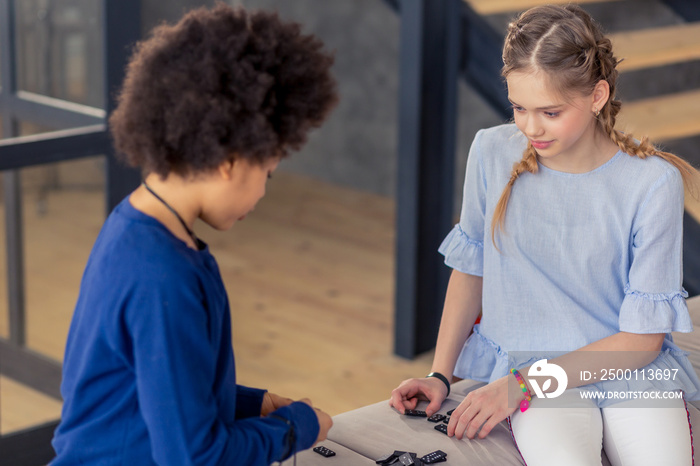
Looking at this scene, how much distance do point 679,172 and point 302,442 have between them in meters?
0.76

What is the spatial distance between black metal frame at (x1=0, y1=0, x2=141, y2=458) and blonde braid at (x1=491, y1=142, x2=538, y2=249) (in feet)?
3.91

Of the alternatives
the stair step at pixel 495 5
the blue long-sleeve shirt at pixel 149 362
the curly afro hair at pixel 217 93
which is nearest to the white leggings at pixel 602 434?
the blue long-sleeve shirt at pixel 149 362

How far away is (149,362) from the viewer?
99 cm

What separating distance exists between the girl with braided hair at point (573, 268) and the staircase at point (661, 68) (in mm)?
167

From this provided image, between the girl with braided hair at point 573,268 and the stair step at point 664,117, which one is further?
the stair step at point 664,117

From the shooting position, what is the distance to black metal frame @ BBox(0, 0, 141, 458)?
2.31m

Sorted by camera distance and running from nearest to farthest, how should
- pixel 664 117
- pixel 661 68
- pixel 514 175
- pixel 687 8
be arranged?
pixel 514 175, pixel 664 117, pixel 687 8, pixel 661 68

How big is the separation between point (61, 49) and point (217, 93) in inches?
68.9

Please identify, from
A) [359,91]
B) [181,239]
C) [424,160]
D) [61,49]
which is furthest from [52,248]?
[359,91]

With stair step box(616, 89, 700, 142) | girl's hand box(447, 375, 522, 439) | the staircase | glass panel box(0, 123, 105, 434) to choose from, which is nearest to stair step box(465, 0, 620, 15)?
the staircase

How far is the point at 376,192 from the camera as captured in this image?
5289 millimetres

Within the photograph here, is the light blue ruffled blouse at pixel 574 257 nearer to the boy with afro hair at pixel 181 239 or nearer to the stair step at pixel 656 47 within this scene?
the boy with afro hair at pixel 181 239

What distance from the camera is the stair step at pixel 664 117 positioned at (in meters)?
2.87

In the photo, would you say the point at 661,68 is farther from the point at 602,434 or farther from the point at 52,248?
the point at 602,434
